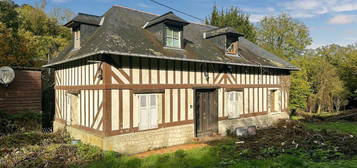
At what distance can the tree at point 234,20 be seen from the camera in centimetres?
2381

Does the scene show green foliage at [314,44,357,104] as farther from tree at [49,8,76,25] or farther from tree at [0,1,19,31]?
tree at [49,8,76,25]

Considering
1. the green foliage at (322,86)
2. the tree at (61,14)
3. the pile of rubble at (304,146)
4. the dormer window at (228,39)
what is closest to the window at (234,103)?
the dormer window at (228,39)

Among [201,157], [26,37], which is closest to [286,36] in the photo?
[201,157]

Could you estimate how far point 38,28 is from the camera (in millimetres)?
21156

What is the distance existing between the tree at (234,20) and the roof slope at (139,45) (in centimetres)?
1212

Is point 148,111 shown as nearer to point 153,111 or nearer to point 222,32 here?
point 153,111

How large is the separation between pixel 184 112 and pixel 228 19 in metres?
17.6

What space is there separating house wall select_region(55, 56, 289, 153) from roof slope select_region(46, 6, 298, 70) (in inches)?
14.0

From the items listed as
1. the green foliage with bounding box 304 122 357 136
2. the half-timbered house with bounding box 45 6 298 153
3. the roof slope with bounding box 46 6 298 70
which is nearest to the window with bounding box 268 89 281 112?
the half-timbered house with bounding box 45 6 298 153

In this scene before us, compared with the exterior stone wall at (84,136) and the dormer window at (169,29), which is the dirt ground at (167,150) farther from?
the dormer window at (169,29)

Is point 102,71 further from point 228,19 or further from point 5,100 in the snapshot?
point 228,19

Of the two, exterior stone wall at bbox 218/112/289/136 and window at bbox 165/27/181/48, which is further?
exterior stone wall at bbox 218/112/289/136

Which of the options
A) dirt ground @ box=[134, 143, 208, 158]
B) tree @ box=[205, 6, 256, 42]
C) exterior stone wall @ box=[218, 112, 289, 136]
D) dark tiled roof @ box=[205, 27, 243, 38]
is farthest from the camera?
tree @ box=[205, 6, 256, 42]

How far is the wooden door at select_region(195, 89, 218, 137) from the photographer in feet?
31.3
